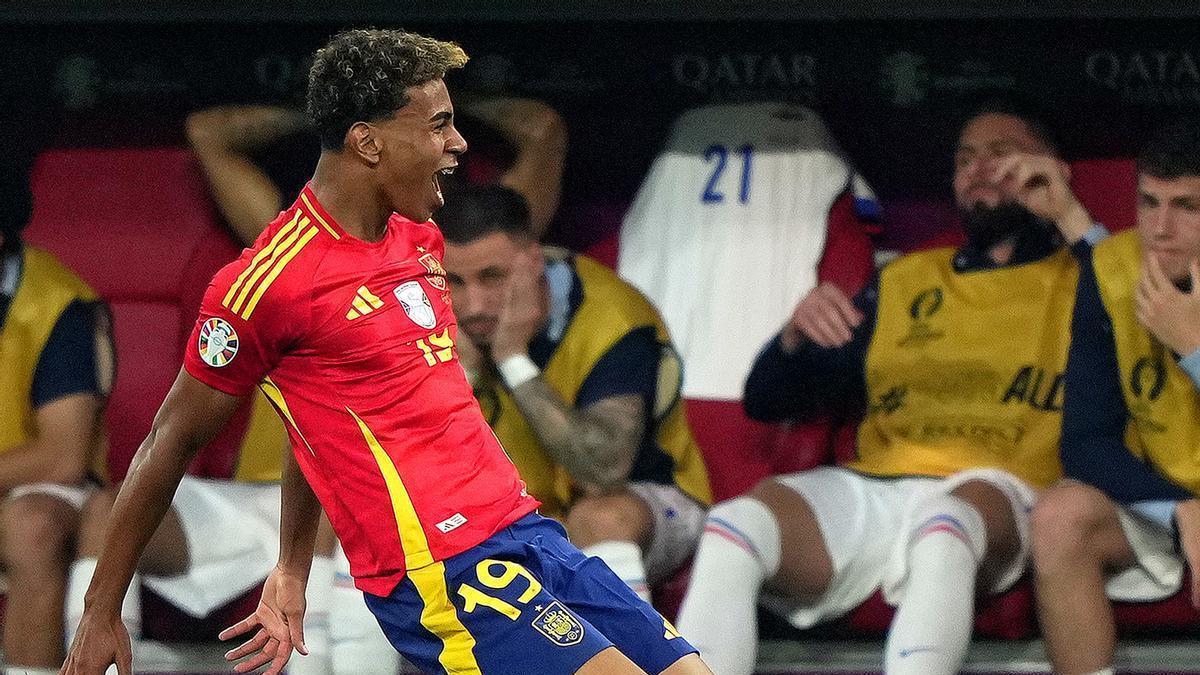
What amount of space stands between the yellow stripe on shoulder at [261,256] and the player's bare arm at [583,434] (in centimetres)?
150

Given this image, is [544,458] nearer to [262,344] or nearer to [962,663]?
[962,663]

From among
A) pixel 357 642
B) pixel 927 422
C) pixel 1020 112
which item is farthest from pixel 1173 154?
pixel 357 642

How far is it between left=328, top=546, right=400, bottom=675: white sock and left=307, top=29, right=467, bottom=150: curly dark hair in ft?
4.81

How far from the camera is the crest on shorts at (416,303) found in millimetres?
2145

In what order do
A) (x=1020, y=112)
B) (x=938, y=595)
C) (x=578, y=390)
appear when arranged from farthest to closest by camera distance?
(x=1020, y=112) → (x=578, y=390) → (x=938, y=595)

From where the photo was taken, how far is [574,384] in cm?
376

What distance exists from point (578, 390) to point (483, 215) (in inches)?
17.0

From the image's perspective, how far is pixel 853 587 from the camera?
3.55 metres

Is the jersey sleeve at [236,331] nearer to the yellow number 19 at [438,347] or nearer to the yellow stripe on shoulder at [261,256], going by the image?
the yellow stripe on shoulder at [261,256]

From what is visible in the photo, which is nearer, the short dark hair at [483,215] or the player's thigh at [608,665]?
the player's thigh at [608,665]

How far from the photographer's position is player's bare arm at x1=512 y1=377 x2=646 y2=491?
3586mm

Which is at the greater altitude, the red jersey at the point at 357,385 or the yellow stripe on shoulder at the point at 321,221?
the yellow stripe on shoulder at the point at 321,221

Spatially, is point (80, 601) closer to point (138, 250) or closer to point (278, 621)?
point (138, 250)

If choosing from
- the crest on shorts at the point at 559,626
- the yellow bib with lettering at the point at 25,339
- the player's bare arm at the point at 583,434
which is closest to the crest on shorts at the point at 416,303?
the crest on shorts at the point at 559,626
